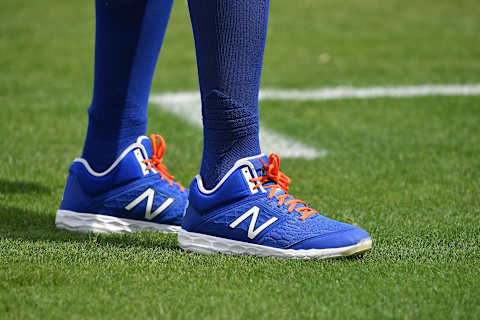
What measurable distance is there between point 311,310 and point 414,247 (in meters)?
0.52

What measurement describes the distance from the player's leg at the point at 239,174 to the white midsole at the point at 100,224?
23 cm

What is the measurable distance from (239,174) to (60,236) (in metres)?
0.52

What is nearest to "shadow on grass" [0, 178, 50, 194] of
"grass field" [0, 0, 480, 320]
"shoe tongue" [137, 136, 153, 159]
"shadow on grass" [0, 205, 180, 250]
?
"grass field" [0, 0, 480, 320]

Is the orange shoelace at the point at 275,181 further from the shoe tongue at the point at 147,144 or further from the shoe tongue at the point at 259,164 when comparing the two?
the shoe tongue at the point at 147,144

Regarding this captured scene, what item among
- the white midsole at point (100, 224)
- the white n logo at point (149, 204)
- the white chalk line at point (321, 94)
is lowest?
the white chalk line at point (321, 94)

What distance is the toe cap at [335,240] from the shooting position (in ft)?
5.07

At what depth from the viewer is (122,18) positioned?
6.14 ft

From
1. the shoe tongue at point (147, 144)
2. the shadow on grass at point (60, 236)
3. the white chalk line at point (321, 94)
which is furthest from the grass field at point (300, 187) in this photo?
the shoe tongue at point (147, 144)

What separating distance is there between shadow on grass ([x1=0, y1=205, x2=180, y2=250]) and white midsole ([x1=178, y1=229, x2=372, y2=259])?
2.7 inches

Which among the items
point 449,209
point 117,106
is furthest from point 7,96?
point 449,209

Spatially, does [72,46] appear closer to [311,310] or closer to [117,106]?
[117,106]

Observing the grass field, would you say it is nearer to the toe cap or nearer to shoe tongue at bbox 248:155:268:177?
the toe cap

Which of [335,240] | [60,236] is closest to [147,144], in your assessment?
[60,236]

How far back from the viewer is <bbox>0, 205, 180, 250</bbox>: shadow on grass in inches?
68.8
